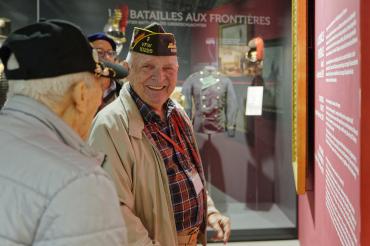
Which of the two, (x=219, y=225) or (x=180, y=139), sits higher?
(x=180, y=139)

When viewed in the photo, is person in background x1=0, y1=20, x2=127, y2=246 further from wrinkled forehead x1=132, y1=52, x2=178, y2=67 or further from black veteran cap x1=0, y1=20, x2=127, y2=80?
wrinkled forehead x1=132, y1=52, x2=178, y2=67

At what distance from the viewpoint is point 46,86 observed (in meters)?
1.08

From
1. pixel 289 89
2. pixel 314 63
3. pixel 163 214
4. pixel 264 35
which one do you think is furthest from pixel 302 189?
pixel 264 35

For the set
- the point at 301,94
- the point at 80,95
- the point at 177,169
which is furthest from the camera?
the point at 301,94

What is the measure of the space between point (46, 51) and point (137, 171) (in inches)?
37.7

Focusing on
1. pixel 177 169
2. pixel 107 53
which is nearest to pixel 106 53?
pixel 107 53

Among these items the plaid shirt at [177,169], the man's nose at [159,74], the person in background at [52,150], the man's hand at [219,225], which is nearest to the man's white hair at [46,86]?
the person in background at [52,150]

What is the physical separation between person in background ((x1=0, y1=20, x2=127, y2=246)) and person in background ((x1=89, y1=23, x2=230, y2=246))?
2.33 feet

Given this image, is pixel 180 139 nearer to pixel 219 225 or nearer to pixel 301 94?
pixel 219 225

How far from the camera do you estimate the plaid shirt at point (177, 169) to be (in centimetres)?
206

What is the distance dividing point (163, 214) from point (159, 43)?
2.54ft

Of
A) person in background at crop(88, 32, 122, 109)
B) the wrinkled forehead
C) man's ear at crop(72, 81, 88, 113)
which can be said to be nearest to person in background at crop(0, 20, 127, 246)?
man's ear at crop(72, 81, 88, 113)

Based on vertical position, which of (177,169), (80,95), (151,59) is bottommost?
(177,169)

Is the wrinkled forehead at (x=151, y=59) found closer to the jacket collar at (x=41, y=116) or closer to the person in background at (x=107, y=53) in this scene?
the person in background at (x=107, y=53)
